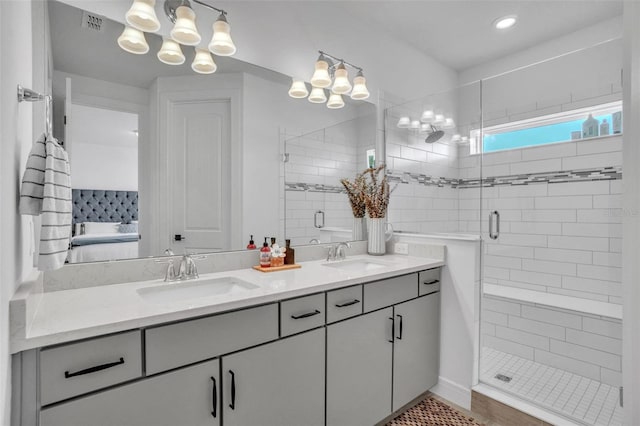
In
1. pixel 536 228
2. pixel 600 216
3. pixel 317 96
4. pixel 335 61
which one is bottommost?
pixel 536 228

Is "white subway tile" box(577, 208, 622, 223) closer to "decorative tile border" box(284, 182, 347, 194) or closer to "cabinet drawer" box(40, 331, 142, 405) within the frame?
"decorative tile border" box(284, 182, 347, 194)

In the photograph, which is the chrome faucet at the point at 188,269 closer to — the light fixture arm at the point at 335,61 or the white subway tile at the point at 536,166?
the light fixture arm at the point at 335,61

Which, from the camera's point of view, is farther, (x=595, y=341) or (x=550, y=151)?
(x=550, y=151)

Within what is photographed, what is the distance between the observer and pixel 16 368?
2.85 feet

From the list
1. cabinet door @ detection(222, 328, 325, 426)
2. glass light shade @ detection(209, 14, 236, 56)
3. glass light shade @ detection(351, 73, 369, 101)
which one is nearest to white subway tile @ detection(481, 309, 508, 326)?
cabinet door @ detection(222, 328, 325, 426)

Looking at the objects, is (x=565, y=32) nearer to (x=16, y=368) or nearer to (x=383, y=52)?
(x=383, y=52)

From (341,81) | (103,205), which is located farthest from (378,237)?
(103,205)

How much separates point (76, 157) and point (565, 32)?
3.63m

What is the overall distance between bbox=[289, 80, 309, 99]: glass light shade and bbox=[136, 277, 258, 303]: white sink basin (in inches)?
49.3

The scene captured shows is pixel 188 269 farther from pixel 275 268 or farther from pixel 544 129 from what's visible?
pixel 544 129

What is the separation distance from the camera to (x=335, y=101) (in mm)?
2385

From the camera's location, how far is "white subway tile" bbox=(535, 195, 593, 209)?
264cm

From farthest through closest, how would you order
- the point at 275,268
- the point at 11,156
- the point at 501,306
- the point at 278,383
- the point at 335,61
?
the point at 501,306
the point at 335,61
the point at 275,268
the point at 278,383
the point at 11,156

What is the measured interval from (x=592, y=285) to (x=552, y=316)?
1.49 ft
